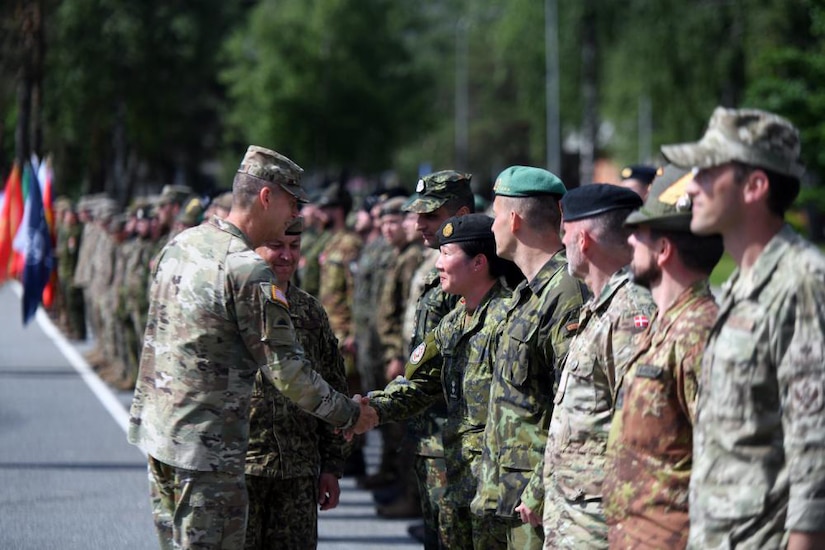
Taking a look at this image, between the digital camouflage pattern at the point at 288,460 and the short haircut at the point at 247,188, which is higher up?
the short haircut at the point at 247,188

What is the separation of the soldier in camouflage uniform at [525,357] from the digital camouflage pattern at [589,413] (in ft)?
1.25

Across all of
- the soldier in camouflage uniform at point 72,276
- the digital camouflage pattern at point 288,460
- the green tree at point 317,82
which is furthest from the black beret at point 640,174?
the green tree at point 317,82

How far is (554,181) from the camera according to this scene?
224 inches

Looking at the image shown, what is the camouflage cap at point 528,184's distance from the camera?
18.5 feet

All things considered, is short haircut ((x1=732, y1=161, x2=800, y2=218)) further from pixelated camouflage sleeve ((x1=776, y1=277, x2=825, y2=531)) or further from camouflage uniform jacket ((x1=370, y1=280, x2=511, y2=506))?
camouflage uniform jacket ((x1=370, y1=280, x2=511, y2=506))

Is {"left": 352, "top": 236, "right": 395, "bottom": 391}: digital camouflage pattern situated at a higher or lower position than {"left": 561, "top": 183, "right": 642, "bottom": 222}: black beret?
lower

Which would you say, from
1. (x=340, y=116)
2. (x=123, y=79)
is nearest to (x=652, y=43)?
(x=123, y=79)

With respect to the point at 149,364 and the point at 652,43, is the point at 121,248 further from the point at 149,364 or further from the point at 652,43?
the point at 652,43

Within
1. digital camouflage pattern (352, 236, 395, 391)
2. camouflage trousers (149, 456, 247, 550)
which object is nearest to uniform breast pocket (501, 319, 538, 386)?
camouflage trousers (149, 456, 247, 550)

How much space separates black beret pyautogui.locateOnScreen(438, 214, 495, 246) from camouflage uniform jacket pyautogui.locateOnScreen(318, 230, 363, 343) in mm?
5651

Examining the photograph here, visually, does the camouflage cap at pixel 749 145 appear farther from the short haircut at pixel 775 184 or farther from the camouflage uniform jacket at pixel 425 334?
the camouflage uniform jacket at pixel 425 334

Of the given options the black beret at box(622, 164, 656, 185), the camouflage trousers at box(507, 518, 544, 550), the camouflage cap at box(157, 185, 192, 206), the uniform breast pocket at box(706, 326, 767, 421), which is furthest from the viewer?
the camouflage cap at box(157, 185, 192, 206)

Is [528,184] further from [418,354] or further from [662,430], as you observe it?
[662,430]

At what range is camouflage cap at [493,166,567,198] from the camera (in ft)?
18.5
